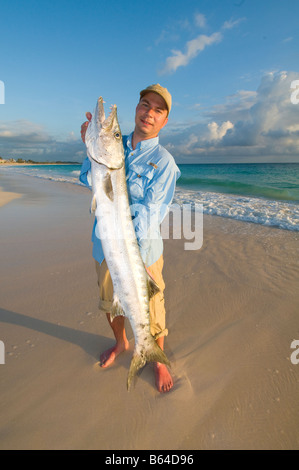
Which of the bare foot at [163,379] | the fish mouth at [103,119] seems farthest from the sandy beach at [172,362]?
the fish mouth at [103,119]

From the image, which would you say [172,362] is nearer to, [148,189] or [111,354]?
[111,354]

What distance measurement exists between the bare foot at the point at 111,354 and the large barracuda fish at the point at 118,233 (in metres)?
0.58

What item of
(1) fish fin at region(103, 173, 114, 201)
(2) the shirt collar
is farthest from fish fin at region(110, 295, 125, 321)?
(2) the shirt collar

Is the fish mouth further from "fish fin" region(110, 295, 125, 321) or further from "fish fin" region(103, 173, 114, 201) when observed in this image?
"fish fin" region(110, 295, 125, 321)

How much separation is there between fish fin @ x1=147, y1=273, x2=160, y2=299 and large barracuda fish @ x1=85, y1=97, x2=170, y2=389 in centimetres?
6

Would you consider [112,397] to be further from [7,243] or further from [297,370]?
[7,243]

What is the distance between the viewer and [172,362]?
2943 mm

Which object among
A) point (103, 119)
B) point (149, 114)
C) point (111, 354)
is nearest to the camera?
point (103, 119)

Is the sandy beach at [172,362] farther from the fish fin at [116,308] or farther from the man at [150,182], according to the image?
the fish fin at [116,308]

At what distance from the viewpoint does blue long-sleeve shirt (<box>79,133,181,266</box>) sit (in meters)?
2.47

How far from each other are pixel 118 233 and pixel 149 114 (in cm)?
133

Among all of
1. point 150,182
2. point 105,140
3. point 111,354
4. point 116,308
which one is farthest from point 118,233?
point 111,354
